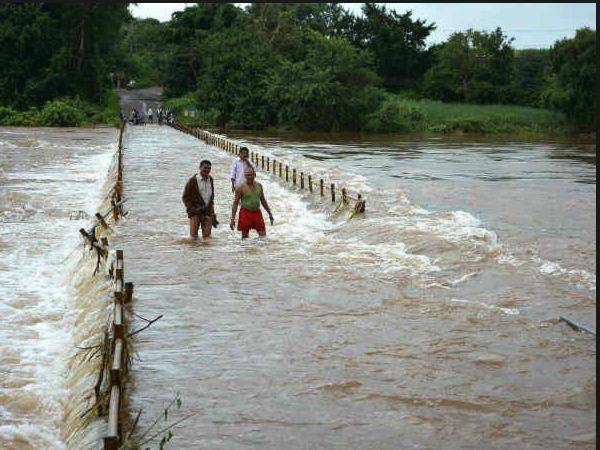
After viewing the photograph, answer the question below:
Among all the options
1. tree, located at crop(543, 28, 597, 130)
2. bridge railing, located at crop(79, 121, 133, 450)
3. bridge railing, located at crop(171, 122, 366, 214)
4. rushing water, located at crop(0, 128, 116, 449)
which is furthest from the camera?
tree, located at crop(543, 28, 597, 130)

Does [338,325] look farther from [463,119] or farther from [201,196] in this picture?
[463,119]

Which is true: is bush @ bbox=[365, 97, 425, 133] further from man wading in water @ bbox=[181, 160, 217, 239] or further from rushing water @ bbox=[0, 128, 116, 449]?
man wading in water @ bbox=[181, 160, 217, 239]

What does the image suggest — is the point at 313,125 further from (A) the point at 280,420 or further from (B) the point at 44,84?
(A) the point at 280,420

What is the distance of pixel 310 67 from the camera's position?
201 feet

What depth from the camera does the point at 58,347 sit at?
26.4 ft

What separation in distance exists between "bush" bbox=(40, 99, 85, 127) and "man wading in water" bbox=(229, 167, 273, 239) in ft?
169

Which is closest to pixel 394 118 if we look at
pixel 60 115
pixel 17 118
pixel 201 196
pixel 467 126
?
pixel 467 126

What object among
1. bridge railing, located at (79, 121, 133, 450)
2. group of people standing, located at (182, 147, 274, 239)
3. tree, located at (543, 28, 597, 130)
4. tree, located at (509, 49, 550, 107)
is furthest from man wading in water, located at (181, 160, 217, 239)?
tree, located at (509, 49, 550, 107)

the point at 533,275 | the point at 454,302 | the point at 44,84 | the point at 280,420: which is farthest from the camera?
the point at 44,84

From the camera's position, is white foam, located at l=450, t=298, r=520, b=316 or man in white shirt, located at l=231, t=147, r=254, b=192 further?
man in white shirt, located at l=231, t=147, r=254, b=192

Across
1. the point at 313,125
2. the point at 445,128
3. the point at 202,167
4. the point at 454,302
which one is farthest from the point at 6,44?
the point at 454,302

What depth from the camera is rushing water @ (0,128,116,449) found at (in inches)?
252

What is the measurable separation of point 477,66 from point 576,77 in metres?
15.6

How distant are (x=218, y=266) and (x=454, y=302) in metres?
3.71
